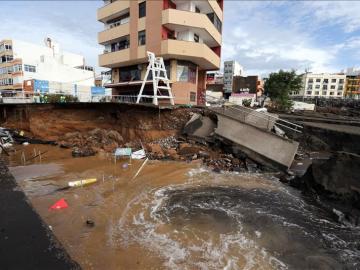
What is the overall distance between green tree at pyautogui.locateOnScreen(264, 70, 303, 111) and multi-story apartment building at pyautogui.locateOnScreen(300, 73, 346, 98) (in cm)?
6175

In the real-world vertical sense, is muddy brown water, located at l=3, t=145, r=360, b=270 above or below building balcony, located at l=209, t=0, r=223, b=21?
below

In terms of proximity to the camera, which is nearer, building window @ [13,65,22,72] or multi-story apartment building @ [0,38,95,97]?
building window @ [13,65,22,72]

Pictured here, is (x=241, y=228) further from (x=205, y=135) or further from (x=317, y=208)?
(x=205, y=135)

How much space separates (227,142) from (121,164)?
6.32 m

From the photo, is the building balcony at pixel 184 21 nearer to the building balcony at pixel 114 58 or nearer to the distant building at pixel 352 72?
the building balcony at pixel 114 58

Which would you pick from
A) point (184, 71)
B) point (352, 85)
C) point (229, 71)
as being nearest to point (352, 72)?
point (352, 85)

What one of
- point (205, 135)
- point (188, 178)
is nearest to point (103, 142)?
point (205, 135)

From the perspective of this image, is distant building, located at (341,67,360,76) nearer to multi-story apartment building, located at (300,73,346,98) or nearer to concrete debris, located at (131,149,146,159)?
multi-story apartment building, located at (300,73,346,98)

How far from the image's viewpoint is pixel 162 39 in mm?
20625

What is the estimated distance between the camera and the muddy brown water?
17.4 feet

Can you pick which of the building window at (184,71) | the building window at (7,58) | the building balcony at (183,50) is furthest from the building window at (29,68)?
the building window at (184,71)

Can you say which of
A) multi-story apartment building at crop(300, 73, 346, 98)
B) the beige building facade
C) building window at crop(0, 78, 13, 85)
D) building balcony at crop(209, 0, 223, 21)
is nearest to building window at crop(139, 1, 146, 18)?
building balcony at crop(209, 0, 223, 21)

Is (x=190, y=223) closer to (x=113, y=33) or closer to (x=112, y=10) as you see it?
(x=113, y=33)

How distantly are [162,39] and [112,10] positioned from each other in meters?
8.63
